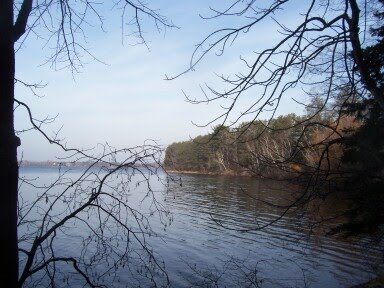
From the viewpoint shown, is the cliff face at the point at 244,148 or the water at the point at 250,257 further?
the water at the point at 250,257

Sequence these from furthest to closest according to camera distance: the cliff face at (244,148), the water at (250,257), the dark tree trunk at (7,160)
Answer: the water at (250,257)
the cliff face at (244,148)
the dark tree trunk at (7,160)

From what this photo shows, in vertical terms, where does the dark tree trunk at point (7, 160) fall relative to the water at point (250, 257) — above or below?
above

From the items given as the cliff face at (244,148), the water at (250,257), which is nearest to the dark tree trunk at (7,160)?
the cliff face at (244,148)

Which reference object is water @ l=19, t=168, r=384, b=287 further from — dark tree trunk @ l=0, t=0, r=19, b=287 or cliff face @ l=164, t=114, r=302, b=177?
dark tree trunk @ l=0, t=0, r=19, b=287

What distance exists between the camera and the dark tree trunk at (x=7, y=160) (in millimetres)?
1948

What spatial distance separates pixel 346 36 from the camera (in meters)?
3.42

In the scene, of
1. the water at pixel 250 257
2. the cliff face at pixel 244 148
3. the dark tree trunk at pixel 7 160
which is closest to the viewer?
the dark tree trunk at pixel 7 160

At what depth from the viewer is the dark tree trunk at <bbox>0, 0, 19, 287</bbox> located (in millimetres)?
1948

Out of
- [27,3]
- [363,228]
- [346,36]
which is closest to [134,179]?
[27,3]

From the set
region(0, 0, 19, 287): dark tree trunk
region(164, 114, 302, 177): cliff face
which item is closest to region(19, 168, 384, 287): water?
region(164, 114, 302, 177): cliff face

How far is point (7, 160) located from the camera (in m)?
1.99

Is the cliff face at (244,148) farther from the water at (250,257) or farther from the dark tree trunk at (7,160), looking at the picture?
the water at (250,257)

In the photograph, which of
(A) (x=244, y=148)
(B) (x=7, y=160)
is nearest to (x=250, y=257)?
(A) (x=244, y=148)

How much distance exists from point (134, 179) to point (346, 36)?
8.44 ft
